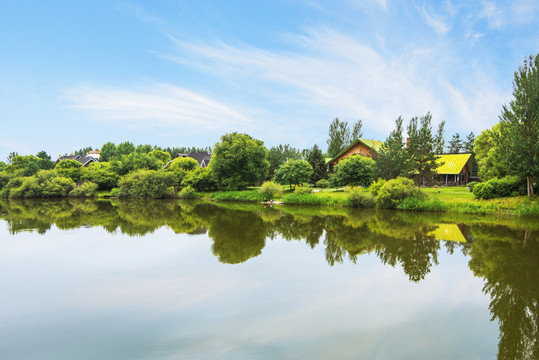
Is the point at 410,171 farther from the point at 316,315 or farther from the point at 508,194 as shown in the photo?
the point at 316,315

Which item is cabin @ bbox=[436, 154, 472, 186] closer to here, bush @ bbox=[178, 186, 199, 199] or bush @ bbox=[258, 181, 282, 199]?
bush @ bbox=[258, 181, 282, 199]

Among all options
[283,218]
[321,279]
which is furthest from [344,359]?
[283,218]

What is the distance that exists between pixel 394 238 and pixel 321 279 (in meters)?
7.85

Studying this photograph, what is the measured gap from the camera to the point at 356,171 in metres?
36.7

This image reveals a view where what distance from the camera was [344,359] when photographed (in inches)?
238

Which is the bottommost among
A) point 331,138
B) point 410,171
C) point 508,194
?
point 508,194

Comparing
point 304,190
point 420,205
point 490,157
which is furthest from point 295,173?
point 490,157

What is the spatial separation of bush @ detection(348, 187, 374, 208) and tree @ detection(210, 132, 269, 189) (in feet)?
49.6

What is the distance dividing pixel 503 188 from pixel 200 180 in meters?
34.0

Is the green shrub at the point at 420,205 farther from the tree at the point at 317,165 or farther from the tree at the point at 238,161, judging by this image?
the tree at the point at 238,161

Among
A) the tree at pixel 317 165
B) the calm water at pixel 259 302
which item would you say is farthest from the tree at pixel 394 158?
the calm water at pixel 259 302

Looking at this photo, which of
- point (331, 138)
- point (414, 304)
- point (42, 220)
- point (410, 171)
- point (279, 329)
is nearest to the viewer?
point (279, 329)

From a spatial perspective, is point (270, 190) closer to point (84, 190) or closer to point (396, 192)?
point (396, 192)

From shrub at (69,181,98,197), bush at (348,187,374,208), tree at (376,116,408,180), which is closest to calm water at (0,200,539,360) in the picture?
bush at (348,187,374,208)
